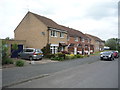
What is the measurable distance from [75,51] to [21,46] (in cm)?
1690

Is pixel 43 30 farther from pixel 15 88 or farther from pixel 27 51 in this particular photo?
pixel 15 88

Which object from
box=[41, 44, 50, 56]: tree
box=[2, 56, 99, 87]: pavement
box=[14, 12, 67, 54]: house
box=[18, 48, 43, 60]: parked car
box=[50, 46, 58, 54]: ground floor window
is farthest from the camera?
box=[50, 46, 58, 54]: ground floor window

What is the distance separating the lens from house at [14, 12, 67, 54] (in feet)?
85.5

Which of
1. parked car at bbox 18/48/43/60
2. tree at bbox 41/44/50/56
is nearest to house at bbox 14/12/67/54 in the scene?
tree at bbox 41/44/50/56

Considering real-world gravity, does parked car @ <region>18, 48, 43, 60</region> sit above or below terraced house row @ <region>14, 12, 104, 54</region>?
below

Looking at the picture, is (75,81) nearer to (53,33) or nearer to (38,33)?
(38,33)

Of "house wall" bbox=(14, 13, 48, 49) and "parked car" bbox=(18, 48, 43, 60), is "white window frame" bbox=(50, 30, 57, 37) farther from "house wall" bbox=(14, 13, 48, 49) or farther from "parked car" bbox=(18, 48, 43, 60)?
"parked car" bbox=(18, 48, 43, 60)

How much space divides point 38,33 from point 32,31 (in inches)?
58.9

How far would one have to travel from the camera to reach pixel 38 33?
2662cm

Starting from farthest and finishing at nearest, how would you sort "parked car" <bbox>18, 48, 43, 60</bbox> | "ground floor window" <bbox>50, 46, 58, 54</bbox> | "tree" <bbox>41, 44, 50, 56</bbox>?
"ground floor window" <bbox>50, 46, 58, 54</bbox>, "tree" <bbox>41, 44, 50, 56</bbox>, "parked car" <bbox>18, 48, 43, 60</bbox>

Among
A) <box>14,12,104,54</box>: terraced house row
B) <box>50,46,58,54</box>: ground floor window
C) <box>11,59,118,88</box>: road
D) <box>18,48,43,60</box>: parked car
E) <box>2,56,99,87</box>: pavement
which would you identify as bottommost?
<box>11,59,118,88</box>: road

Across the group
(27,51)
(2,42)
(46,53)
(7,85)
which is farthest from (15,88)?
(46,53)

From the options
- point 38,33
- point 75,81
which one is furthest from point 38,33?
point 75,81

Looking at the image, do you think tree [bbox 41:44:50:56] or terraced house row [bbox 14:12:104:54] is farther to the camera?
terraced house row [bbox 14:12:104:54]
